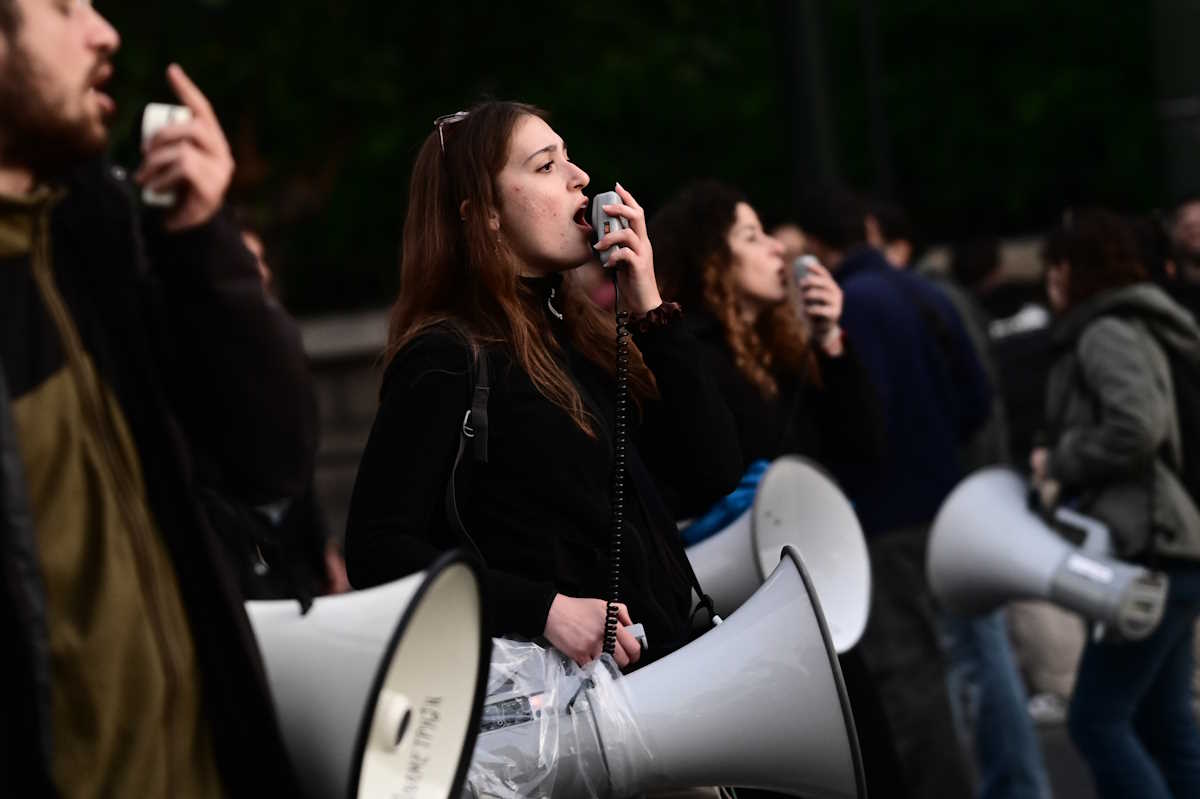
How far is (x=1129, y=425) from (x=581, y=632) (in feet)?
8.15

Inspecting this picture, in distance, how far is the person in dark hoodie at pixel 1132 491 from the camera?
480 cm

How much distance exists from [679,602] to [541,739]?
43 cm

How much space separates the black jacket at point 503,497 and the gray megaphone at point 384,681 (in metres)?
0.47

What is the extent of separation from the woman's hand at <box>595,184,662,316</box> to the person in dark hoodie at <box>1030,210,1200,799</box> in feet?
7.34

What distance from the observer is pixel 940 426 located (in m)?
5.45

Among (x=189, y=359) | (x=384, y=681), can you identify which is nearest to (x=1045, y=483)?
(x=384, y=681)

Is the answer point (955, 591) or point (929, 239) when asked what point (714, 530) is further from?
point (929, 239)

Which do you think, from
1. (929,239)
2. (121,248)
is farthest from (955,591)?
(929,239)

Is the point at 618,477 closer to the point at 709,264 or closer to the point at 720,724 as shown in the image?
the point at 720,724

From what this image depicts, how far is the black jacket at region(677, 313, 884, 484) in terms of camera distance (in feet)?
13.8

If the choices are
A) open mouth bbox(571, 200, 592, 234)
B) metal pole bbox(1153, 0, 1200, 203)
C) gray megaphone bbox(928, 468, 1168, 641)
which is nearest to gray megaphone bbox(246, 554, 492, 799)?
open mouth bbox(571, 200, 592, 234)

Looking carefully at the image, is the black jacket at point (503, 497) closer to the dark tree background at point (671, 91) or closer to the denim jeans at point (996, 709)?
the denim jeans at point (996, 709)

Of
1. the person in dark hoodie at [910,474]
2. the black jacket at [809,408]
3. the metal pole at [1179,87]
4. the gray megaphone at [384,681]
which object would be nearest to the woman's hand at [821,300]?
the black jacket at [809,408]

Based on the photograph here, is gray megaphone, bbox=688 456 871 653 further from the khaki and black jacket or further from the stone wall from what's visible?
the stone wall
